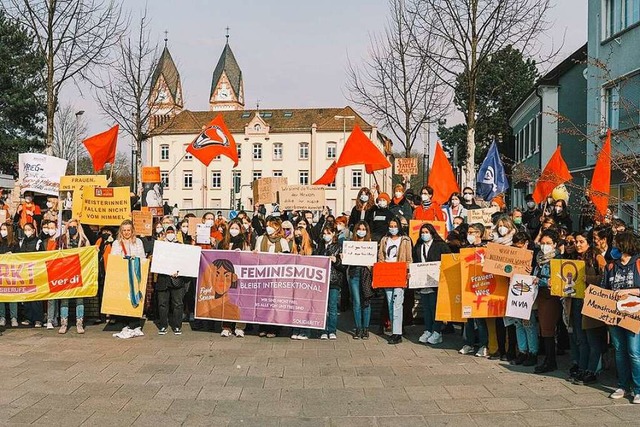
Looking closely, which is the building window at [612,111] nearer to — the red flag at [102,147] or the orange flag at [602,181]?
the orange flag at [602,181]

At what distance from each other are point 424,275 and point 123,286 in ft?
16.7

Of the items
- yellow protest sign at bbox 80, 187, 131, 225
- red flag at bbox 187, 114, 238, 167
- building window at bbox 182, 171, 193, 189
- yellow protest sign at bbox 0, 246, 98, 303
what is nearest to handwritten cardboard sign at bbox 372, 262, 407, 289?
yellow protest sign at bbox 0, 246, 98, 303

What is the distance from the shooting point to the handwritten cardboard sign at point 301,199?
1551cm

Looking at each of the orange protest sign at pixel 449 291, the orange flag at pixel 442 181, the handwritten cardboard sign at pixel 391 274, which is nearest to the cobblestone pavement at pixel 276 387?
the orange protest sign at pixel 449 291

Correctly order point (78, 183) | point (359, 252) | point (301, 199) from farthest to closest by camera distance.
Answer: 1. point (301, 199)
2. point (78, 183)
3. point (359, 252)

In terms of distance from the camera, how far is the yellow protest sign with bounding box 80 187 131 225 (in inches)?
501

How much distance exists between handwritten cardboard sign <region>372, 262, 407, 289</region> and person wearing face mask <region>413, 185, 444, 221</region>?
7.43 feet

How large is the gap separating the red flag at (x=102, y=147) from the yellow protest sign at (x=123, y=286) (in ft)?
13.9

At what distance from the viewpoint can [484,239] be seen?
34.9 feet

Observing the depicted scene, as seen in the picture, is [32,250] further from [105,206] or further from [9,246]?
[105,206]

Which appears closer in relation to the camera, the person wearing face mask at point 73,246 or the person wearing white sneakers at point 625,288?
the person wearing white sneakers at point 625,288

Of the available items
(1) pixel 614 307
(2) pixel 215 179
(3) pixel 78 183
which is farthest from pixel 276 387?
(2) pixel 215 179

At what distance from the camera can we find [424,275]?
35.6ft

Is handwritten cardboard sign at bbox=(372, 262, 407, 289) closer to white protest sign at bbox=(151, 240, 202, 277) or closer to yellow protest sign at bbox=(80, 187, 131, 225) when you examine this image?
white protest sign at bbox=(151, 240, 202, 277)
